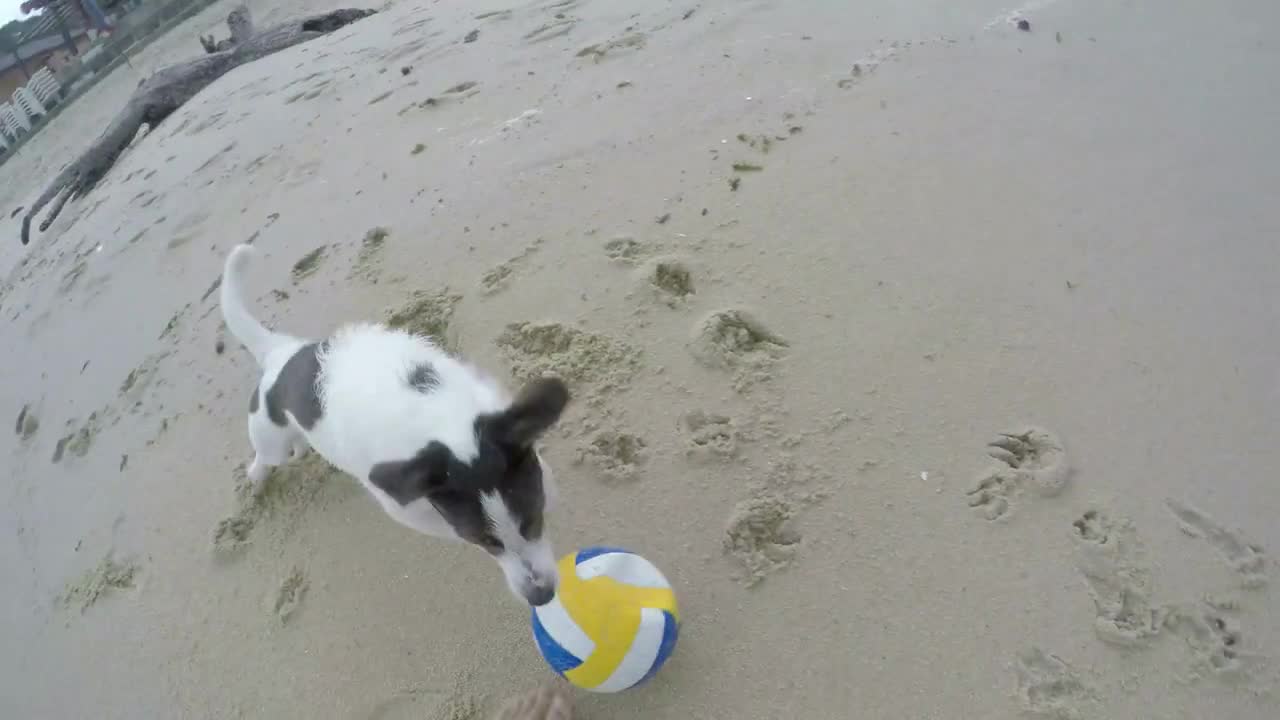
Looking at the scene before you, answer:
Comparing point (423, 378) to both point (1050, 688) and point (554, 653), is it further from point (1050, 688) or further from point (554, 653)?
point (1050, 688)

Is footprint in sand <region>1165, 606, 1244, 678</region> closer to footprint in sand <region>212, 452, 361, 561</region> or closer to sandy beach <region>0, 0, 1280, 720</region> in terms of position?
sandy beach <region>0, 0, 1280, 720</region>

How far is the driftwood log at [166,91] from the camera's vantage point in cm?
716

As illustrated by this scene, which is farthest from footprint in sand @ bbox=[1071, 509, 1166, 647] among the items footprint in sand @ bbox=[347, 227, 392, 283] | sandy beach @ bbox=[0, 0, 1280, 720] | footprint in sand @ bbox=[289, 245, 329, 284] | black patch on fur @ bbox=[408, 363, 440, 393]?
footprint in sand @ bbox=[289, 245, 329, 284]

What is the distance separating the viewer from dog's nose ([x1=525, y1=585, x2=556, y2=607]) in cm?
197

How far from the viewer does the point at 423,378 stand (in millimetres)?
2211

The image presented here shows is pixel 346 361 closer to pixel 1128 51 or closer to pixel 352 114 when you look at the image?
pixel 352 114

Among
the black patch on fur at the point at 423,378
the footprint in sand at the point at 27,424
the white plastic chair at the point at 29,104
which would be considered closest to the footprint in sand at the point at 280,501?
the black patch on fur at the point at 423,378

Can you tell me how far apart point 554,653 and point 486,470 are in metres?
0.54

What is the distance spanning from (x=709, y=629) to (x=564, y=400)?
0.87 meters

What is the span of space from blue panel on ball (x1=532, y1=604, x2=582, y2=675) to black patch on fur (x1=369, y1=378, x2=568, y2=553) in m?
0.26

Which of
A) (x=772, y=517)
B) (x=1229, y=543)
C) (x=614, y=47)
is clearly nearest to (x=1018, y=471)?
(x=1229, y=543)

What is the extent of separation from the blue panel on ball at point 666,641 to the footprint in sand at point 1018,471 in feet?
3.32

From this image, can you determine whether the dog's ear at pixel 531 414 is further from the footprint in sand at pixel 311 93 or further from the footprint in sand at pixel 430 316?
the footprint in sand at pixel 311 93

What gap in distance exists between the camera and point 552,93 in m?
4.70
